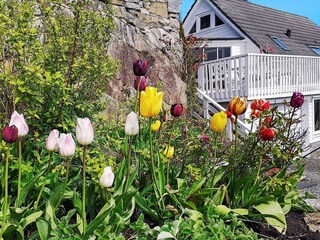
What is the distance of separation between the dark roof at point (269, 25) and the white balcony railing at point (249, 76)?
4.93 m

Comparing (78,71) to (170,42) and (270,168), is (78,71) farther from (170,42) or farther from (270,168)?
(170,42)

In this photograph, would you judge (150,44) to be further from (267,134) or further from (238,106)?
(267,134)

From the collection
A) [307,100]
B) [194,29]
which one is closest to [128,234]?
[307,100]

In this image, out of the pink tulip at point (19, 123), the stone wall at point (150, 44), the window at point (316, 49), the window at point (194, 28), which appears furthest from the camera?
the window at point (316, 49)

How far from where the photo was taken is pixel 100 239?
1.99 metres

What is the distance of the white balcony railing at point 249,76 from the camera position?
10.7 meters

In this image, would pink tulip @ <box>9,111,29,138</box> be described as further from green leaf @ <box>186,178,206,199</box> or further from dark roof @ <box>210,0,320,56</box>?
dark roof @ <box>210,0,320,56</box>

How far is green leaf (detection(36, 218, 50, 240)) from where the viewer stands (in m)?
1.97

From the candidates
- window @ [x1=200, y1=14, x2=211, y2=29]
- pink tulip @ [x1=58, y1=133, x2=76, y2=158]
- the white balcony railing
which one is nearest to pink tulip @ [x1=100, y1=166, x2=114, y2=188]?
pink tulip @ [x1=58, y1=133, x2=76, y2=158]

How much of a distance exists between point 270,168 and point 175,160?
691mm

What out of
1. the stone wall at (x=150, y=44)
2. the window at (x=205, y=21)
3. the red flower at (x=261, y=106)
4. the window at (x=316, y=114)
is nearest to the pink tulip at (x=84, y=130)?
the red flower at (x=261, y=106)

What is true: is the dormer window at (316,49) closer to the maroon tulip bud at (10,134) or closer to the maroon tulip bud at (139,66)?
the maroon tulip bud at (139,66)

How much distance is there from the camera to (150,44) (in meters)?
6.69

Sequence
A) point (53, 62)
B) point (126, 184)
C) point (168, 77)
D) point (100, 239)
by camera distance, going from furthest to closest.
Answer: point (168, 77) < point (53, 62) < point (126, 184) < point (100, 239)
